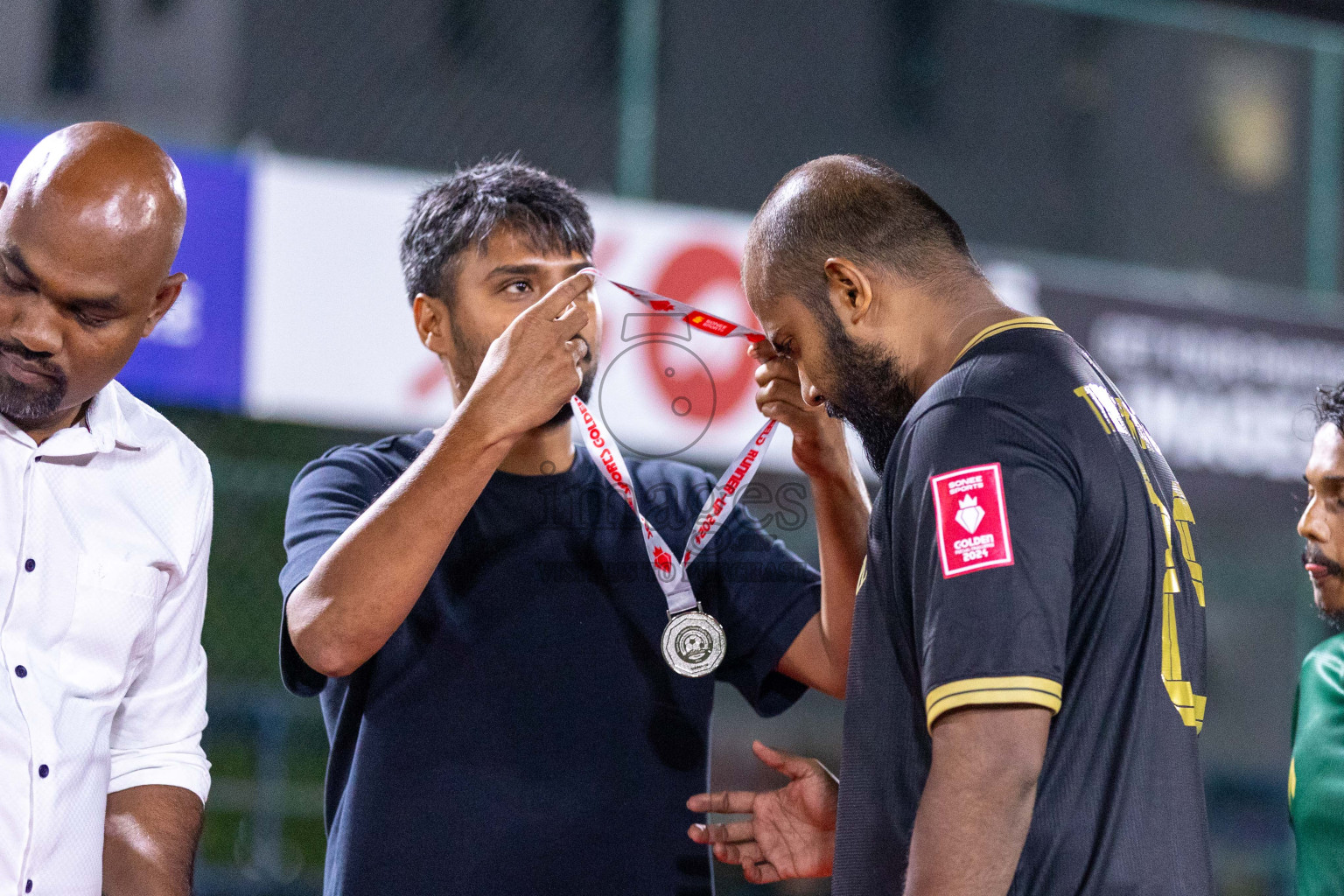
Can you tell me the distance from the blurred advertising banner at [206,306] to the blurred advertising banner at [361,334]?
0.21ft

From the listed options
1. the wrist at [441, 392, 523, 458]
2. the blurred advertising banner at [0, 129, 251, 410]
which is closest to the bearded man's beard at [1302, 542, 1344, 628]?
the wrist at [441, 392, 523, 458]

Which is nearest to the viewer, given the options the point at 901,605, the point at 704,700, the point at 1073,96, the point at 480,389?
the point at 901,605

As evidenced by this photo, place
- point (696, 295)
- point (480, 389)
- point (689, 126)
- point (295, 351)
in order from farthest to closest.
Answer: point (689, 126) → point (696, 295) → point (295, 351) → point (480, 389)

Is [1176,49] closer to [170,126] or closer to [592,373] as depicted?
[170,126]

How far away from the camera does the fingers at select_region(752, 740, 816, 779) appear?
2.39 m

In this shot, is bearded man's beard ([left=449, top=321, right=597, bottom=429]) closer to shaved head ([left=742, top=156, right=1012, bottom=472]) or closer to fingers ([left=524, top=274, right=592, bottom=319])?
fingers ([left=524, top=274, right=592, bottom=319])

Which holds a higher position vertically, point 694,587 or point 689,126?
point 689,126

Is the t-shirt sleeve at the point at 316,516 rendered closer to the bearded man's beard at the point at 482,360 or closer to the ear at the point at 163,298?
the bearded man's beard at the point at 482,360

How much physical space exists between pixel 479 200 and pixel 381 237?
2.98 meters

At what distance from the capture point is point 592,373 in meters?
2.54

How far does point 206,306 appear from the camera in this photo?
5125 millimetres

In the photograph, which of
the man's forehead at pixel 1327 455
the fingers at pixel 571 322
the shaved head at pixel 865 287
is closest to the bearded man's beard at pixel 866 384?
the shaved head at pixel 865 287

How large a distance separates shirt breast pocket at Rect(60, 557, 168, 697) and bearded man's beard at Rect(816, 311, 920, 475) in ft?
3.66

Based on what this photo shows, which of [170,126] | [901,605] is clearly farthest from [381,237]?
[901,605]
